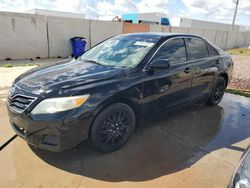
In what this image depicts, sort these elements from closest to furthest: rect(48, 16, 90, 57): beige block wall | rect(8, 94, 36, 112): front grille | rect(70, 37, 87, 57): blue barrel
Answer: rect(8, 94, 36, 112): front grille
rect(48, 16, 90, 57): beige block wall
rect(70, 37, 87, 57): blue barrel

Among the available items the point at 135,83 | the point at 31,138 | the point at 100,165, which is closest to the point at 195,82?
the point at 135,83

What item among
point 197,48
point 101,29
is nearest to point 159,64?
point 197,48

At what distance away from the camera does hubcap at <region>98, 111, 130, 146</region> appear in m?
3.03

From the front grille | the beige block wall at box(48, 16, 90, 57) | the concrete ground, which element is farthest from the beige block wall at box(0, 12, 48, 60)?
the front grille

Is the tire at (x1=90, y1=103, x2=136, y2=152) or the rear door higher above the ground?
the rear door

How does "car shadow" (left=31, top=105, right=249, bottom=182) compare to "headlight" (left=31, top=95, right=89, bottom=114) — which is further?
"car shadow" (left=31, top=105, right=249, bottom=182)

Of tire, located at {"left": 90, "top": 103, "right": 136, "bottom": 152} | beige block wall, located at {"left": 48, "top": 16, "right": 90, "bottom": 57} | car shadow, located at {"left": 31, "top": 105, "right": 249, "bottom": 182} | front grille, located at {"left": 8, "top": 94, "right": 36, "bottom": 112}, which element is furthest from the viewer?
beige block wall, located at {"left": 48, "top": 16, "right": 90, "bottom": 57}

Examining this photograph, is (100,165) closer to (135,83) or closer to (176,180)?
(176,180)

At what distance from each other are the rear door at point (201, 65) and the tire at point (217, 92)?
0.26m

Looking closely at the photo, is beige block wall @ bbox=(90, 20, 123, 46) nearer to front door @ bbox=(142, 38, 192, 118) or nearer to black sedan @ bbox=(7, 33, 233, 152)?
black sedan @ bbox=(7, 33, 233, 152)

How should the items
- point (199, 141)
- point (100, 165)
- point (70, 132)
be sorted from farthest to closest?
point (199, 141), point (100, 165), point (70, 132)

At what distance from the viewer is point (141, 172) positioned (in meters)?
2.83

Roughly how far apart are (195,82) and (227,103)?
1.79m

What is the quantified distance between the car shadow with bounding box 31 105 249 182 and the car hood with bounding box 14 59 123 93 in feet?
3.05
